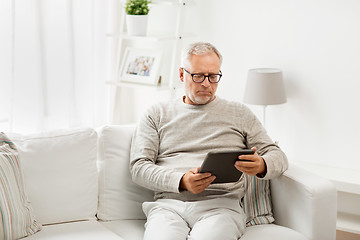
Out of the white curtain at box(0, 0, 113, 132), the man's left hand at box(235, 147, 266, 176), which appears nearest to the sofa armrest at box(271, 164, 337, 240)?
the man's left hand at box(235, 147, 266, 176)

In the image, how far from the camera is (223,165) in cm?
197

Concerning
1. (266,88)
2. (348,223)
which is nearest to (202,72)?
(266,88)

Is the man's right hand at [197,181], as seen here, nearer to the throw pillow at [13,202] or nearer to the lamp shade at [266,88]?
the throw pillow at [13,202]

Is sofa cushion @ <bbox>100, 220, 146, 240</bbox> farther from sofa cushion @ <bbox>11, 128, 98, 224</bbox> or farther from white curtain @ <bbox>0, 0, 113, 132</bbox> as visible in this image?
white curtain @ <bbox>0, 0, 113, 132</bbox>

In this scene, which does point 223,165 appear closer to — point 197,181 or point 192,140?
point 197,181

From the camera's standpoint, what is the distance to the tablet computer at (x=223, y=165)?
1.91m

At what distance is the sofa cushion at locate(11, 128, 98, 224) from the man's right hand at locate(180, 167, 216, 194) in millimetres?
520

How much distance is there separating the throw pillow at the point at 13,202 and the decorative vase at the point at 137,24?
1.46 m

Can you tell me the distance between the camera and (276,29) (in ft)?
10.4

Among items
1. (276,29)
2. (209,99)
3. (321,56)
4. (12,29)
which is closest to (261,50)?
(276,29)

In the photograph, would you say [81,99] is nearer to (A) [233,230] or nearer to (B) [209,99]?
(B) [209,99]

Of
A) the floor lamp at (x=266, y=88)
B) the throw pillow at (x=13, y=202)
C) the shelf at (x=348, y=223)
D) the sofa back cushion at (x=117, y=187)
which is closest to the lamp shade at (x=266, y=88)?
the floor lamp at (x=266, y=88)

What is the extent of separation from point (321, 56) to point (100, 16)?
1.55m

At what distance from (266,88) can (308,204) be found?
3.65ft
